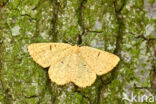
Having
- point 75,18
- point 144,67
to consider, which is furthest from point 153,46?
point 75,18

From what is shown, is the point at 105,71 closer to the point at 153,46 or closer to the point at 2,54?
the point at 153,46

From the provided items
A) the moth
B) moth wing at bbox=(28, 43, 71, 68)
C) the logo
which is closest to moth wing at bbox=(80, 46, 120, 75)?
the moth

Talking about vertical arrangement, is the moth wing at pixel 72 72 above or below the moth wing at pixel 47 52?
below

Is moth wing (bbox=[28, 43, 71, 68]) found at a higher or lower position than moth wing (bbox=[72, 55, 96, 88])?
higher

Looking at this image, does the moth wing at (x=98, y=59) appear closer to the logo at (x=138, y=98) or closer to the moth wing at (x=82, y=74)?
the moth wing at (x=82, y=74)

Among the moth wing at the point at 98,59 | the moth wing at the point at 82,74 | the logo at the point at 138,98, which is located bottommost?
the logo at the point at 138,98

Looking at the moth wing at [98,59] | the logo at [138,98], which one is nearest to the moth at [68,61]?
the moth wing at [98,59]

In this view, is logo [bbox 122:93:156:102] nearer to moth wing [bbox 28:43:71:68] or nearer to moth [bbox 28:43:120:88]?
moth [bbox 28:43:120:88]

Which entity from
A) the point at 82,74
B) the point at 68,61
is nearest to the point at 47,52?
the point at 68,61
